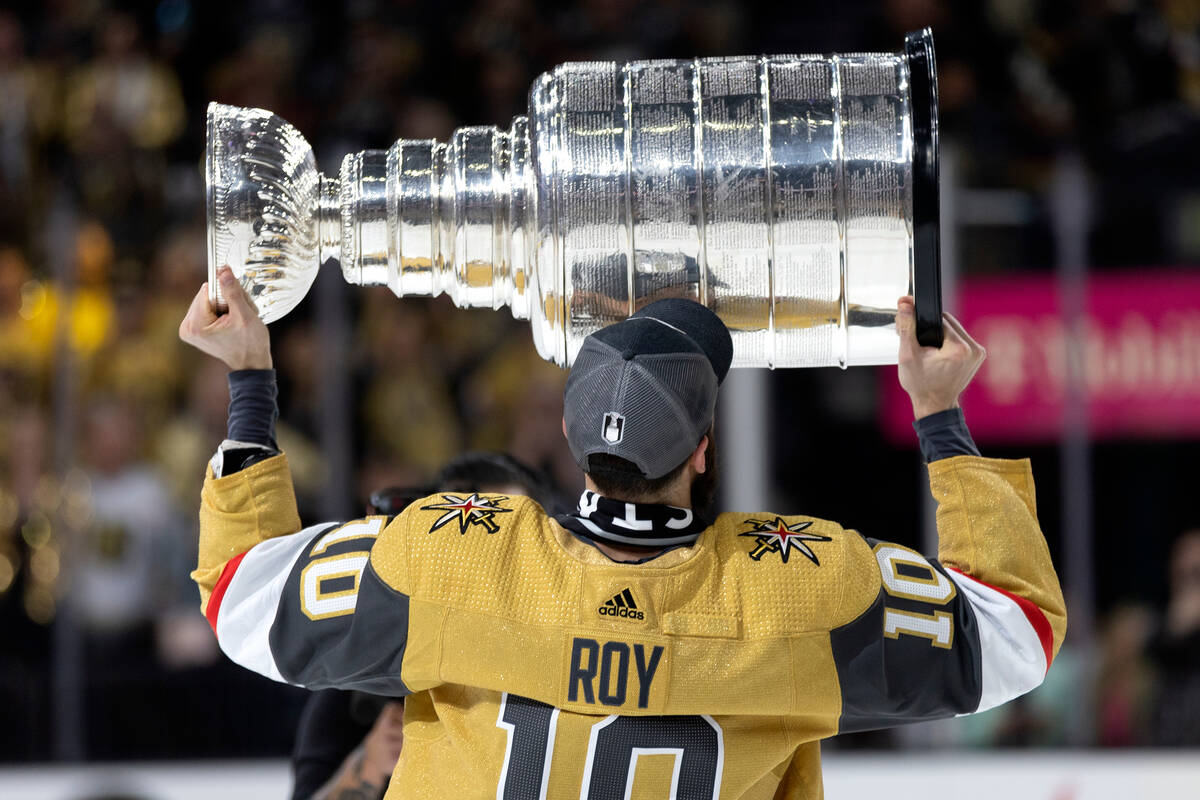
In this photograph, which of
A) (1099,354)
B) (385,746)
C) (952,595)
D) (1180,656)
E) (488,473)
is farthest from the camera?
(1099,354)

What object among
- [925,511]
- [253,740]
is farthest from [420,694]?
[925,511]

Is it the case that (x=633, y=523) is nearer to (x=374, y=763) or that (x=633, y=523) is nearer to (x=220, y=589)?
(x=220, y=589)

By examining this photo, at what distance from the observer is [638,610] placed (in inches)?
63.9

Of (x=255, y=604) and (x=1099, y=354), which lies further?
(x=1099, y=354)

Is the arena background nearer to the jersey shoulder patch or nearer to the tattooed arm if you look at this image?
the tattooed arm

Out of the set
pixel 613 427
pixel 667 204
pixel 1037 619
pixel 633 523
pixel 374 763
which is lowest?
pixel 374 763

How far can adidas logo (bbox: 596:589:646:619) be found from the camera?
1.62 metres

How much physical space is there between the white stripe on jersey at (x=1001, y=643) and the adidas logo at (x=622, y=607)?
437 millimetres

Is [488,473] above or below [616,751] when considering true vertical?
above

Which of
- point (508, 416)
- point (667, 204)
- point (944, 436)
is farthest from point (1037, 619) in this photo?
point (508, 416)

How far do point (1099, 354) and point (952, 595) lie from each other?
3701 millimetres

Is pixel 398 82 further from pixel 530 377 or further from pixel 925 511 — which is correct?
pixel 925 511

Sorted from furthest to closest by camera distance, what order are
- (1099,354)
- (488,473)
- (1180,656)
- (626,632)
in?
(1099,354)
(1180,656)
(488,473)
(626,632)

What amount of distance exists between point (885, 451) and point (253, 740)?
2554 millimetres
